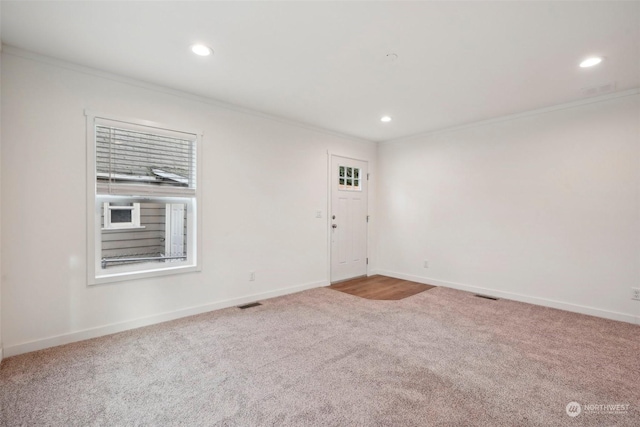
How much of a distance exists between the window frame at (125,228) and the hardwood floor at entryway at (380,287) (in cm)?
230

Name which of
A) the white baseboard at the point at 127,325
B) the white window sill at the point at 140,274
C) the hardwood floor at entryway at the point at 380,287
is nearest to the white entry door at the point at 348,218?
the hardwood floor at entryway at the point at 380,287

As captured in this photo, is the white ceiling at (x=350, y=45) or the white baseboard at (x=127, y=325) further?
the white baseboard at (x=127, y=325)

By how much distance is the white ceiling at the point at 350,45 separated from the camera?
2027 millimetres

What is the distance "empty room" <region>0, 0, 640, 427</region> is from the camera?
203 cm

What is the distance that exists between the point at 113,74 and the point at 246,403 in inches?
125

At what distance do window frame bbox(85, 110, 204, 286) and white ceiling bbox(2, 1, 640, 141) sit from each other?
476mm

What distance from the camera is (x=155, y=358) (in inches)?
98.7

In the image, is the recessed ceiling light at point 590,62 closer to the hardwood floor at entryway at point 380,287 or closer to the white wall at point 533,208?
the white wall at point 533,208

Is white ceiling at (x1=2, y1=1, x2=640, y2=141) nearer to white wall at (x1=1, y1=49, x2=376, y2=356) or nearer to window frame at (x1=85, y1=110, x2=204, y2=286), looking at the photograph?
white wall at (x1=1, y1=49, x2=376, y2=356)

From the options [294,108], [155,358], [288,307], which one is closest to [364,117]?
[294,108]

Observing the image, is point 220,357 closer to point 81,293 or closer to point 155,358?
point 155,358

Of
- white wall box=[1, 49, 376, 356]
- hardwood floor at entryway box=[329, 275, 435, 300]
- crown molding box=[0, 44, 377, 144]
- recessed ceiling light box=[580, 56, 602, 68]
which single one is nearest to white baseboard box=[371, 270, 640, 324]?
hardwood floor at entryway box=[329, 275, 435, 300]

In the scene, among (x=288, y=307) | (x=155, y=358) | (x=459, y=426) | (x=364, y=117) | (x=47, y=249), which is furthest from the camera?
(x=364, y=117)

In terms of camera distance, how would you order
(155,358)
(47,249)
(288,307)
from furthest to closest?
1. (288,307)
2. (47,249)
3. (155,358)
